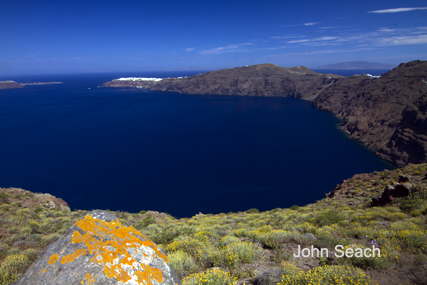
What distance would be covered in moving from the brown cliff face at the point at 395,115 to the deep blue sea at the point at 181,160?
4.53 meters

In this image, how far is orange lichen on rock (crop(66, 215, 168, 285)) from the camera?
337 cm

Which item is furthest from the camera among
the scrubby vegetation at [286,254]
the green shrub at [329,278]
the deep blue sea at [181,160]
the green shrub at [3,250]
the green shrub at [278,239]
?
the deep blue sea at [181,160]

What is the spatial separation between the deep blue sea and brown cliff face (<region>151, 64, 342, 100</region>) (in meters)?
65.0

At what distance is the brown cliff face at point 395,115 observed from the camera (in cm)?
5078

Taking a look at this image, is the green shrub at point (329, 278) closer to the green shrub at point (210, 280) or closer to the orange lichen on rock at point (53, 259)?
the green shrub at point (210, 280)

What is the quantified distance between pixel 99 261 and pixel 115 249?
0.96 ft

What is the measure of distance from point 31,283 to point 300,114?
110m

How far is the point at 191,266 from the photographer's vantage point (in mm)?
5812

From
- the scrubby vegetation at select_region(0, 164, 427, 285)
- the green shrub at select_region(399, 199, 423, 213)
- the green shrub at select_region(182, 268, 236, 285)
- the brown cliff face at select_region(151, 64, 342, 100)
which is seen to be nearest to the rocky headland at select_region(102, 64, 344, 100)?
the brown cliff face at select_region(151, 64, 342, 100)

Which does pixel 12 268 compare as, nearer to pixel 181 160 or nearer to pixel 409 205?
pixel 409 205

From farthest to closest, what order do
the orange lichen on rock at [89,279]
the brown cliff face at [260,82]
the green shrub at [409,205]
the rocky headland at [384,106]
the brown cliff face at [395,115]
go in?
the brown cliff face at [260,82]
the rocky headland at [384,106]
the brown cliff face at [395,115]
the green shrub at [409,205]
the orange lichen on rock at [89,279]

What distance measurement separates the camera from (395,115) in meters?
64.1

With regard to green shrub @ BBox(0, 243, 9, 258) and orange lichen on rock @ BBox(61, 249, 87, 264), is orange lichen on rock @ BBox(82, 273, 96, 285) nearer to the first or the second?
orange lichen on rock @ BBox(61, 249, 87, 264)

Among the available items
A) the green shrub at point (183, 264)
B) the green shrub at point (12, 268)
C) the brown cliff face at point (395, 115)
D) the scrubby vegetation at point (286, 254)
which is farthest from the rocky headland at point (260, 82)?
the green shrub at point (12, 268)
